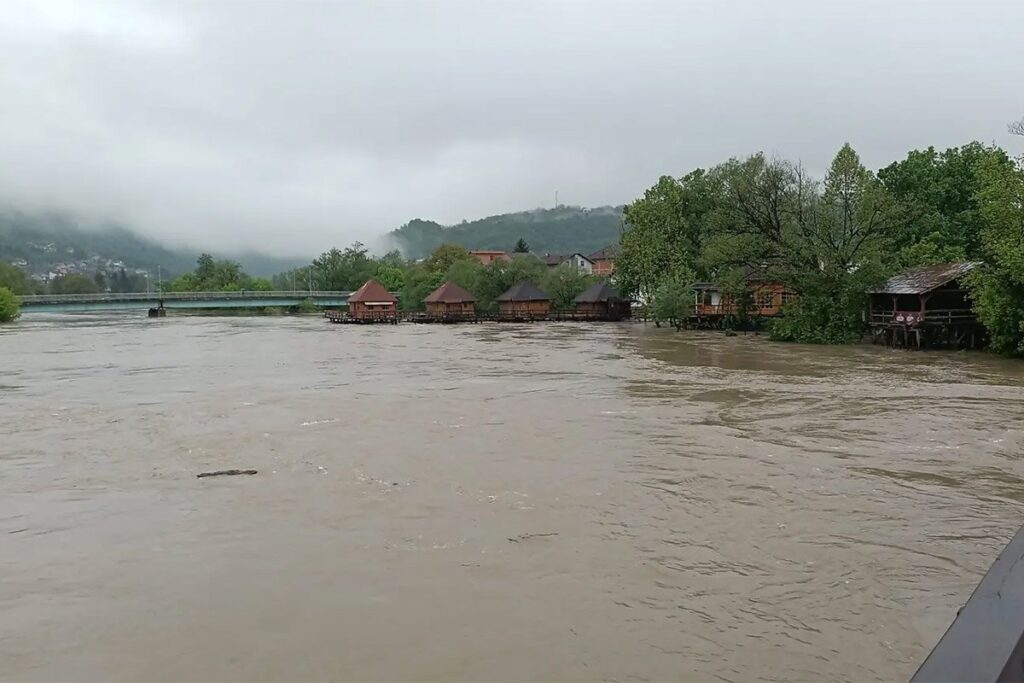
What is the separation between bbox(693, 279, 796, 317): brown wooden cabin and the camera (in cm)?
4006

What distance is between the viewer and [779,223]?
34688 mm

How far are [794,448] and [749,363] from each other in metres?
14.1

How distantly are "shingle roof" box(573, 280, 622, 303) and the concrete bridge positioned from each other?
32.0 meters

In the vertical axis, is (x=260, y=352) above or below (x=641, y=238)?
below

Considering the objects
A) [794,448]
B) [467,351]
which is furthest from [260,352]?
[794,448]

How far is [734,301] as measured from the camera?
41312mm

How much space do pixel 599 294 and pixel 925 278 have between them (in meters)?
30.1

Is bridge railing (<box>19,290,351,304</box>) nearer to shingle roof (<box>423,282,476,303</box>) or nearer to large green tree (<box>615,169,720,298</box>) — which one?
shingle roof (<box>423,282,476,303</box>)

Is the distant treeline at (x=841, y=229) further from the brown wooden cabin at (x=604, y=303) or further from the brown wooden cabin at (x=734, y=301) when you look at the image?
the brown wooden cabin at (x=604, y=303)

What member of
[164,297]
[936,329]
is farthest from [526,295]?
[164,297]

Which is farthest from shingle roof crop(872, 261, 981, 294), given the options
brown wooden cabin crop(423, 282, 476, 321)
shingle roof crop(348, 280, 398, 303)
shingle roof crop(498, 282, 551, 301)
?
shingle roof crop(348, 280, 398, 303)

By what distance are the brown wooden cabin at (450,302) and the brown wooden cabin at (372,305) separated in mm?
3554

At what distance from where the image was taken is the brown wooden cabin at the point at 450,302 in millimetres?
64438

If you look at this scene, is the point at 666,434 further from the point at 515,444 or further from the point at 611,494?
the point at 611,494
